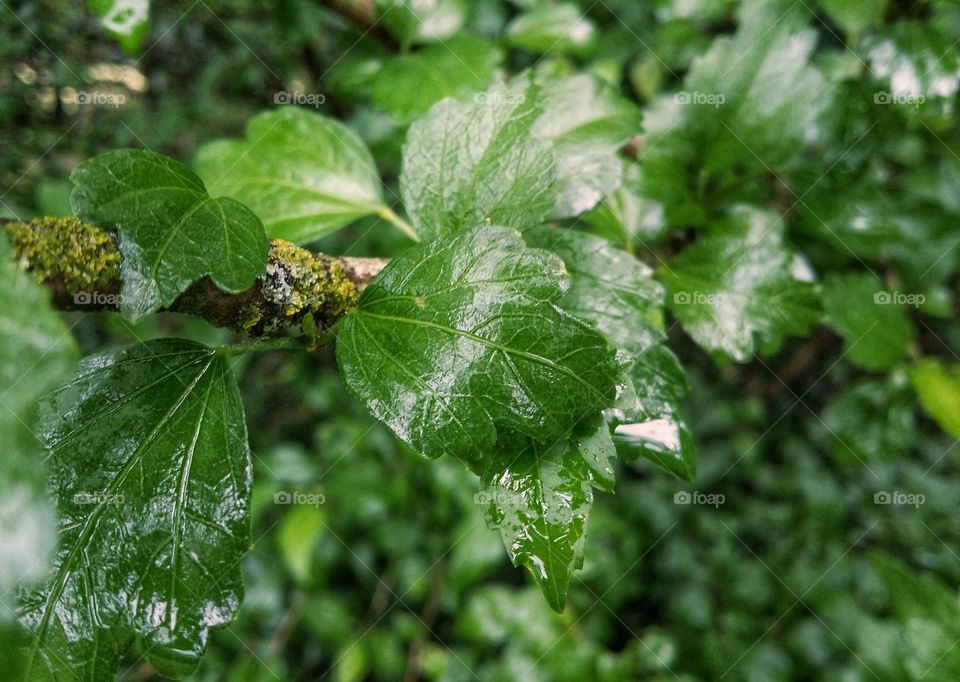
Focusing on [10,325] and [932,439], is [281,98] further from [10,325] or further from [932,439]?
[932,439]

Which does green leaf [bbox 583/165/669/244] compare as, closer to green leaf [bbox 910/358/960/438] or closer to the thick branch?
the thick branch

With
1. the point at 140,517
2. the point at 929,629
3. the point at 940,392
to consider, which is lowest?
the point at 929,629

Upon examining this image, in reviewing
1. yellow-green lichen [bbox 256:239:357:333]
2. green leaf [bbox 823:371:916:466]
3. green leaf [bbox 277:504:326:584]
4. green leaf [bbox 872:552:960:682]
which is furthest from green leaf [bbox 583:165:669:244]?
green leaf [bbox 277:504:326:584]

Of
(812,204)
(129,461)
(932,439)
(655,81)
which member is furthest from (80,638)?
(932,439)

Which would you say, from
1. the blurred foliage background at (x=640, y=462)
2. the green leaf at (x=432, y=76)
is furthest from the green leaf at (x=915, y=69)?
the green leaf at (x=432, y=76)

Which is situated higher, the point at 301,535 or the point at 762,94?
the point at 762,94

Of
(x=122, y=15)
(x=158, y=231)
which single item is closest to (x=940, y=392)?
(x=158, y=231)

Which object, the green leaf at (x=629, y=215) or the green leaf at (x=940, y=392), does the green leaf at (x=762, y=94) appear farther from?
the green leaf at (x=940, y=392)

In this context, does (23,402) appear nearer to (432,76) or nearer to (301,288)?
(301,288)
